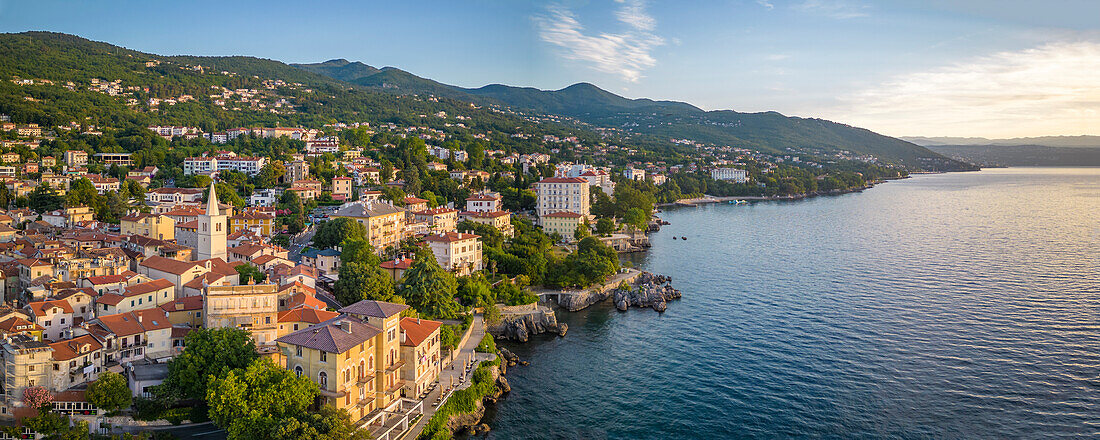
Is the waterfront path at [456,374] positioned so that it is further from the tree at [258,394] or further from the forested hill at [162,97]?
the forested hill at [162,97]

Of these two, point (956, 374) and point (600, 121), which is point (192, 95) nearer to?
point (956, 374)

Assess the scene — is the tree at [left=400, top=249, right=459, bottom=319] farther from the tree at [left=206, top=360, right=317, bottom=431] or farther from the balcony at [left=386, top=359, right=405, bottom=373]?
the tree at [left=206, top=360, right=317, bottom=431]

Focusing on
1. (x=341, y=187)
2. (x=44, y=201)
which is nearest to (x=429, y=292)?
(x=341, y=187)

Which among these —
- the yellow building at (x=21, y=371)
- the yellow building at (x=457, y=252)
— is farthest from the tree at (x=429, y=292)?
the yellow building at (x=21, y=371)

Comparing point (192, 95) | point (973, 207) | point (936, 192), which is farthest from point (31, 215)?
point (936, 192)

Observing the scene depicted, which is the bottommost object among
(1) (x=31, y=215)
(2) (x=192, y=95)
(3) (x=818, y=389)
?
(3) (x=818, y=389)

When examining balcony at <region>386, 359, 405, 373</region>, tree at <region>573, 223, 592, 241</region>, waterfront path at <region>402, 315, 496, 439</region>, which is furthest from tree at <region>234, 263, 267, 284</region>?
tree at <region>573, 223, 592, 241</region>
